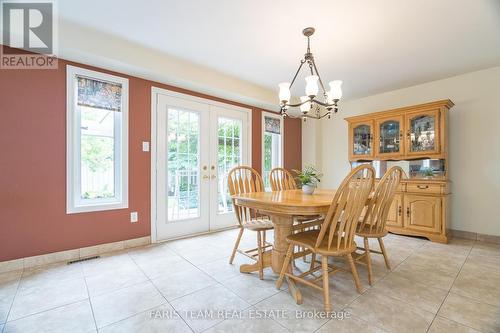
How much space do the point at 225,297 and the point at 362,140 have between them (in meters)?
3.40

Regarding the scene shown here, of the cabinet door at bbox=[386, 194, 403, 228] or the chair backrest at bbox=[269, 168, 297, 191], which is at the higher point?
the chair backrest at bbox=[269, 168, 297, 191]

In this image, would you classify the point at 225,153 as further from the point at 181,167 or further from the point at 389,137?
the point at 389,137

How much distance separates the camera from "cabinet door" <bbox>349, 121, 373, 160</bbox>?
3.87 metres

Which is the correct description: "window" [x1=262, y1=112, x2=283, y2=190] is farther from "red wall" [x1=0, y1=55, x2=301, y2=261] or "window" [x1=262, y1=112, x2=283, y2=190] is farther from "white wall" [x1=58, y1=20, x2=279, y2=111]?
"red wall" [x1=0, y1=55, x2=301, y2=261]

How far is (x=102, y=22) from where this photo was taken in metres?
2.23

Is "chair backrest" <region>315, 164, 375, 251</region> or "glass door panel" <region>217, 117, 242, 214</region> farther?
"glass door panel" <region>217, 117, 242, 214</region>

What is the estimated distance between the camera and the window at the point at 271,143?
14.4 feet

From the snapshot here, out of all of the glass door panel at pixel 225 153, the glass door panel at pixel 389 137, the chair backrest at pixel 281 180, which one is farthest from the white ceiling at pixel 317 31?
the chair backrest at pixel 281 180

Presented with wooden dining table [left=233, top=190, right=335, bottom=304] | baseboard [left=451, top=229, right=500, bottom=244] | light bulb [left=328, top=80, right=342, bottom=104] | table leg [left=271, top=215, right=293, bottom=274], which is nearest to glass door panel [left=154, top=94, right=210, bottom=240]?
wooden dining table [left=233, top=190, right=335, bottom=304]

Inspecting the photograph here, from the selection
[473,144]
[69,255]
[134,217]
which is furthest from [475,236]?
[69,255]

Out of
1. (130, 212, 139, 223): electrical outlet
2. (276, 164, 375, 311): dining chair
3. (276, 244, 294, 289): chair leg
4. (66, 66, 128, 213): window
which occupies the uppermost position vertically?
(66, 66, 128, 213): window

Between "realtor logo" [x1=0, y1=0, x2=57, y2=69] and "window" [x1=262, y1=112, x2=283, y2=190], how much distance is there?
10.0 feet

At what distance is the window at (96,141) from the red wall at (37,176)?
0.25 feet

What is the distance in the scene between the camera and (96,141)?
2715mm
